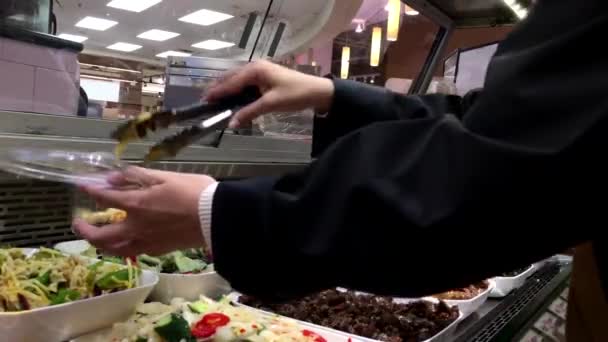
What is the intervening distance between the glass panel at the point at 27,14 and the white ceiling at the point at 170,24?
0.68 ft

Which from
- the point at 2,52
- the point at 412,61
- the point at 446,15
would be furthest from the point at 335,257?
the point at 412,61

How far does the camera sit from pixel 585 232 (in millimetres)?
658

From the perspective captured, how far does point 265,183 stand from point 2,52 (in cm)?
107

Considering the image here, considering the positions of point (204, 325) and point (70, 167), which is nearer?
point (70, 167)

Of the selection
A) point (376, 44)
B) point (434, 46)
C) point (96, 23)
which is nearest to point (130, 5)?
point (96, 23)

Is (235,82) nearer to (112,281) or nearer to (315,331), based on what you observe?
(112,281)

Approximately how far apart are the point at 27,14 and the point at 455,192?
1397mm

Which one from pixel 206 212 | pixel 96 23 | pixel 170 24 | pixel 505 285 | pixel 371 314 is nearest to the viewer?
pixel 206 212

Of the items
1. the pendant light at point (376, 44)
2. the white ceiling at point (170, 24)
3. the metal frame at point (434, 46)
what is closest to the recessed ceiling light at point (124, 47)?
the white ceiling at point (170, 24)

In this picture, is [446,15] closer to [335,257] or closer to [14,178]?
[14,178]

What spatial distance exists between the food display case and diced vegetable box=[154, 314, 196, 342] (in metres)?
0.01

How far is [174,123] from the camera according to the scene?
3.20 feet

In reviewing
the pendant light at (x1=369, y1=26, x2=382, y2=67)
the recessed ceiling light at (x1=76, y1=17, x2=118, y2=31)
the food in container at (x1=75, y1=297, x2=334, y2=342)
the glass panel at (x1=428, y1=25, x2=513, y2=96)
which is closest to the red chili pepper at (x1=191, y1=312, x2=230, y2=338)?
the food in container at (x1=75, y1=297, x2=334, y2=342)

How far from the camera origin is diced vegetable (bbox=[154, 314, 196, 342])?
1.15 metres
